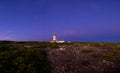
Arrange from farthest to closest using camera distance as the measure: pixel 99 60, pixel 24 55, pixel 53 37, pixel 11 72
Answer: pixel 53 37 → pixel 99 60 → pixel 24 55 → pixel 11 72

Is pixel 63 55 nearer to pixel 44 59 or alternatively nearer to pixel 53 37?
pixel 44 59

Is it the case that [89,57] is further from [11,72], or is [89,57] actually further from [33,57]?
[11,72]

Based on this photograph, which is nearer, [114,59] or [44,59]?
[44,59]

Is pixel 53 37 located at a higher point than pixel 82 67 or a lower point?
higher

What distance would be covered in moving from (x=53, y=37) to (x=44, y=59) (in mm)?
37526

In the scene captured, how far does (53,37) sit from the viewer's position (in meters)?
60.8

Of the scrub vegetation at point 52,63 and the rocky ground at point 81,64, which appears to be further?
the rocky ground at point 81,64

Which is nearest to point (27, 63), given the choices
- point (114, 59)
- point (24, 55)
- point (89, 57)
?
point (24, 55)

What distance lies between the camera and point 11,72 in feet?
61.6

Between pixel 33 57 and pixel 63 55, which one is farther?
pixel 63 55

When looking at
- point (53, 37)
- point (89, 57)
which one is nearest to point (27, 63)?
point (89, 57)

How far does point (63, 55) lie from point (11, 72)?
8.64 m

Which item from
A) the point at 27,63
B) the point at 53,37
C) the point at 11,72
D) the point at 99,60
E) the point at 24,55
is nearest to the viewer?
the point at 11,72

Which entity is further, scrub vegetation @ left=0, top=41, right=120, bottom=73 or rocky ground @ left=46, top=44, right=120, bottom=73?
rocky ground @ left=46, top=44, right=120, bottom=73
